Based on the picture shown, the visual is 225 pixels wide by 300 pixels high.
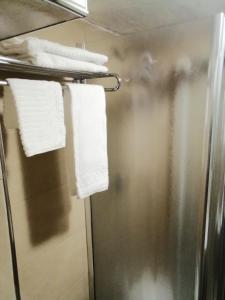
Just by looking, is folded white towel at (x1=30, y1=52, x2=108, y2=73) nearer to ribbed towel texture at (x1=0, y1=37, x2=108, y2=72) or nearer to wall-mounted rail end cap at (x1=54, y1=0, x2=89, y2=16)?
ribbed towel texture at (x1=0, y1=37, x2=108, y2=72)

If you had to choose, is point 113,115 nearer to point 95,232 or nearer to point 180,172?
point 180,172

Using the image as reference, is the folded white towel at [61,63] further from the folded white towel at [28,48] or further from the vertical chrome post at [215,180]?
the vertical chrome post at [215,180]

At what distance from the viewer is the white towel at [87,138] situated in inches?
37.3

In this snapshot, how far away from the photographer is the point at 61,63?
0.87m

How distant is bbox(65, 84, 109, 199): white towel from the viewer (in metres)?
0.95

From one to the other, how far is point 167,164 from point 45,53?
2.22ft

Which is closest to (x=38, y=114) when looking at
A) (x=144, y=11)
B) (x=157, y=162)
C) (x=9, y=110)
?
(x=9, y=110)

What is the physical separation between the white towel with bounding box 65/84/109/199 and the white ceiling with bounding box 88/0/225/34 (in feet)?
1.37

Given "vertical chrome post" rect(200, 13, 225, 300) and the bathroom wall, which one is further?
the bathroom wall

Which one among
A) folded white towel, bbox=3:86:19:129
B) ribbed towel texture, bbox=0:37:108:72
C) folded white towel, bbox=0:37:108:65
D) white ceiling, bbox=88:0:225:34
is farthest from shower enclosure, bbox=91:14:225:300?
folded white towel, bbox=3:86:19:129

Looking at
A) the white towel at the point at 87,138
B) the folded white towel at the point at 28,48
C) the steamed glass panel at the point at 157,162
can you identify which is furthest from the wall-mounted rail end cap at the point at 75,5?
the steamed glass panel at the point at 157,162

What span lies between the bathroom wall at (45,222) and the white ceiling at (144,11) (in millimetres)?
111

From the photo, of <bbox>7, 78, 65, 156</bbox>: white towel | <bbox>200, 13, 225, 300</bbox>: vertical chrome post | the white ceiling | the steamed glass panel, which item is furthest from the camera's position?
the white ceiling

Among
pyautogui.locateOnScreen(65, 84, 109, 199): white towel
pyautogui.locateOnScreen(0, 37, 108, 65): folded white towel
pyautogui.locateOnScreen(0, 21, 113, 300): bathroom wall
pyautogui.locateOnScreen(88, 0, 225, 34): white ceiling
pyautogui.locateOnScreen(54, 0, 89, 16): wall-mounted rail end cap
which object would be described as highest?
pyautogui.locateOnScreen(88, 0, 225, 34): white ceiling
